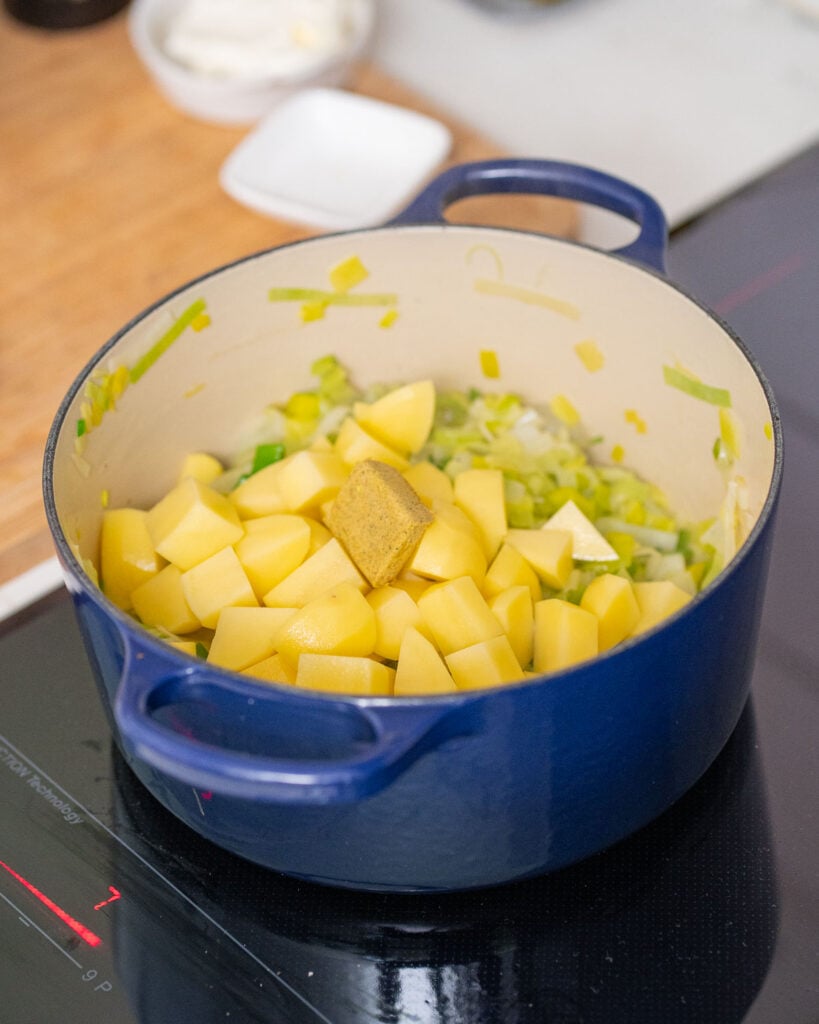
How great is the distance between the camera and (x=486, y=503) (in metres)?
0.89

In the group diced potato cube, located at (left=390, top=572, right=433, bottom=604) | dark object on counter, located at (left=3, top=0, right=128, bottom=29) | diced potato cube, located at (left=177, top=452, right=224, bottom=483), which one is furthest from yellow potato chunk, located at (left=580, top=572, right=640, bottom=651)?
dark object on counter, located at (left=3, top=0, right=128, bottom=29)

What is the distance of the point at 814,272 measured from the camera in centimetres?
116

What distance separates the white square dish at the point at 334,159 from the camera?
3.96 feet

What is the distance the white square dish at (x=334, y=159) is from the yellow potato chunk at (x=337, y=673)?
58 cm

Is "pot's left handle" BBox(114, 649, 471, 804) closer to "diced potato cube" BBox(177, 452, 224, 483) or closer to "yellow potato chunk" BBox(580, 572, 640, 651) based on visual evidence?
"yellow potato chunk" BBox(580, 572, 640, 651)

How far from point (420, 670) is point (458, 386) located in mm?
346

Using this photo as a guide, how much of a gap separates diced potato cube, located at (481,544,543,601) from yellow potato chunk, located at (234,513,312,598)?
124mm

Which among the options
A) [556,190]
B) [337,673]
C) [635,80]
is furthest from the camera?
[635,80]

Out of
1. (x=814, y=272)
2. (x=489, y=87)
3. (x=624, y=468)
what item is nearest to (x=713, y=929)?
(x=624, y=468)

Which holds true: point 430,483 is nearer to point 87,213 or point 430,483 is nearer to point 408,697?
point 408,697

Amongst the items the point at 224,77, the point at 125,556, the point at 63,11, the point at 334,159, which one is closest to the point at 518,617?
the point at 125,556

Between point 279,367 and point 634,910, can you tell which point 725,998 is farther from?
point 279,367

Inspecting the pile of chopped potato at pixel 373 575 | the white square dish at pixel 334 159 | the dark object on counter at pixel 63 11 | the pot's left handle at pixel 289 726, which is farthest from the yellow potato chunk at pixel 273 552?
the dark object on counter at pixel 63 11

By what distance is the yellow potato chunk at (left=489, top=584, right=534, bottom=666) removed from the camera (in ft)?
2.58
